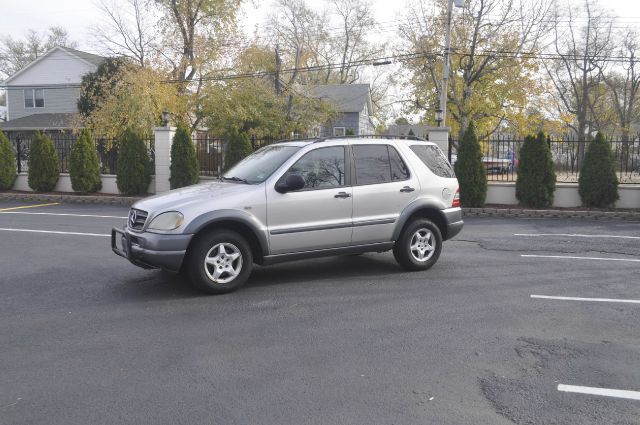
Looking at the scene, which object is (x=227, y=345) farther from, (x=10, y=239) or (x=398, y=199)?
(x=10, y=239)

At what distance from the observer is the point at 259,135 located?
2356 cm

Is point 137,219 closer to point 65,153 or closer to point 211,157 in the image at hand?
point 211,157

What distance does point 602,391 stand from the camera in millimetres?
3877

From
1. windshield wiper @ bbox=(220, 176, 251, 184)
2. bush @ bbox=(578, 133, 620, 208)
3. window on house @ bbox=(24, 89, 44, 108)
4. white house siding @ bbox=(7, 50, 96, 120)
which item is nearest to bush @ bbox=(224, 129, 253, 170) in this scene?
bush @ bbox=(578, 133, 620, 208)

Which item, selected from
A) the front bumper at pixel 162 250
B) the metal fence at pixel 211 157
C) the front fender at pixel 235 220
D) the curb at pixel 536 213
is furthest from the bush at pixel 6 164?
the front fender at pixel 235 220

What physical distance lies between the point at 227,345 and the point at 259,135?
19.4 metres

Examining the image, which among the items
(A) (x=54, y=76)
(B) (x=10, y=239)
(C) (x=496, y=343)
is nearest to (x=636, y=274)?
(C) (x=496, y=343)

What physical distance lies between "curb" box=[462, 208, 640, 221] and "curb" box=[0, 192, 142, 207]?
10.3 metres

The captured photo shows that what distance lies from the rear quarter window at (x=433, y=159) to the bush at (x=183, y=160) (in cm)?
1102

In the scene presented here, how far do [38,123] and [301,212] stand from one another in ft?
114

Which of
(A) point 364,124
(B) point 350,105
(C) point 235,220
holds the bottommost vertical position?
(C) point 235,220

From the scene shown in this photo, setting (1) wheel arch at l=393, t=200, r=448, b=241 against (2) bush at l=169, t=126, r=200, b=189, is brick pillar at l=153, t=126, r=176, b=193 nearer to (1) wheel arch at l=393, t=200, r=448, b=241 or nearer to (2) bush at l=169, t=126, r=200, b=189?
(2) bush at l=169, t=126, r=200, b=189

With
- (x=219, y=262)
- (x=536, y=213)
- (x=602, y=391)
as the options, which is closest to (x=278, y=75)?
(x=536, y=213)

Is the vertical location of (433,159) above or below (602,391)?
above
